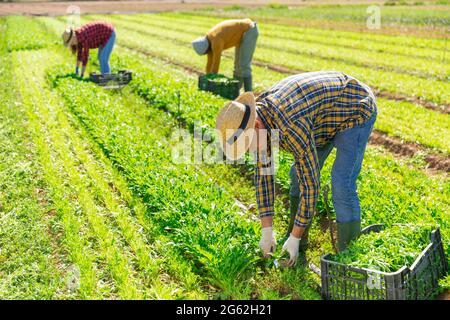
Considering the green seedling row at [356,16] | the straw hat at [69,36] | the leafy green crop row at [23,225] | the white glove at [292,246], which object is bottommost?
the leafy green crop row at [23,225]

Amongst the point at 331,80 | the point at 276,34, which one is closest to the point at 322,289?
the point at 331,80

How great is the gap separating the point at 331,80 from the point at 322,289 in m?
1.56

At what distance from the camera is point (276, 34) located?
24.1 metres

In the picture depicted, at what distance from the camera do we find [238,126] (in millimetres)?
3686

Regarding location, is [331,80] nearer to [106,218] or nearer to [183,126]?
[106,218]

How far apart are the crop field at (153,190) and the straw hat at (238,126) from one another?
1078 mm

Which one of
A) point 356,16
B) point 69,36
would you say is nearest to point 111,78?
point 69,36

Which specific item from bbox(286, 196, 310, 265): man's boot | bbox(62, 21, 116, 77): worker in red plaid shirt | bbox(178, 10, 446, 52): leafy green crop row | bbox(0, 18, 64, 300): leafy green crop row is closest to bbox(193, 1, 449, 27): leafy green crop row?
bbox(178, 10, 446, 52): leafy green crop row

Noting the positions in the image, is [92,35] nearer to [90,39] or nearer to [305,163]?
[90,39]

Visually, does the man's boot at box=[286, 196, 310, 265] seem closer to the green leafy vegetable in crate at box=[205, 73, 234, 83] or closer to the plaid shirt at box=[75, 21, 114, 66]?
the green leafy vegetable in crate at box=[205, 73, 234, 83]

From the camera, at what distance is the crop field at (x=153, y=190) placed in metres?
4.39

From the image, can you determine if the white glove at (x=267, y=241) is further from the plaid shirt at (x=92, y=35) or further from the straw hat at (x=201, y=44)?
the plaid shirt at (x=92, y=35)

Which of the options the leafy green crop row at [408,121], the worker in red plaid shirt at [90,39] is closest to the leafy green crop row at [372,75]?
the leafy green crop row at [408,121]

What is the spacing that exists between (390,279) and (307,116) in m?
1.24
